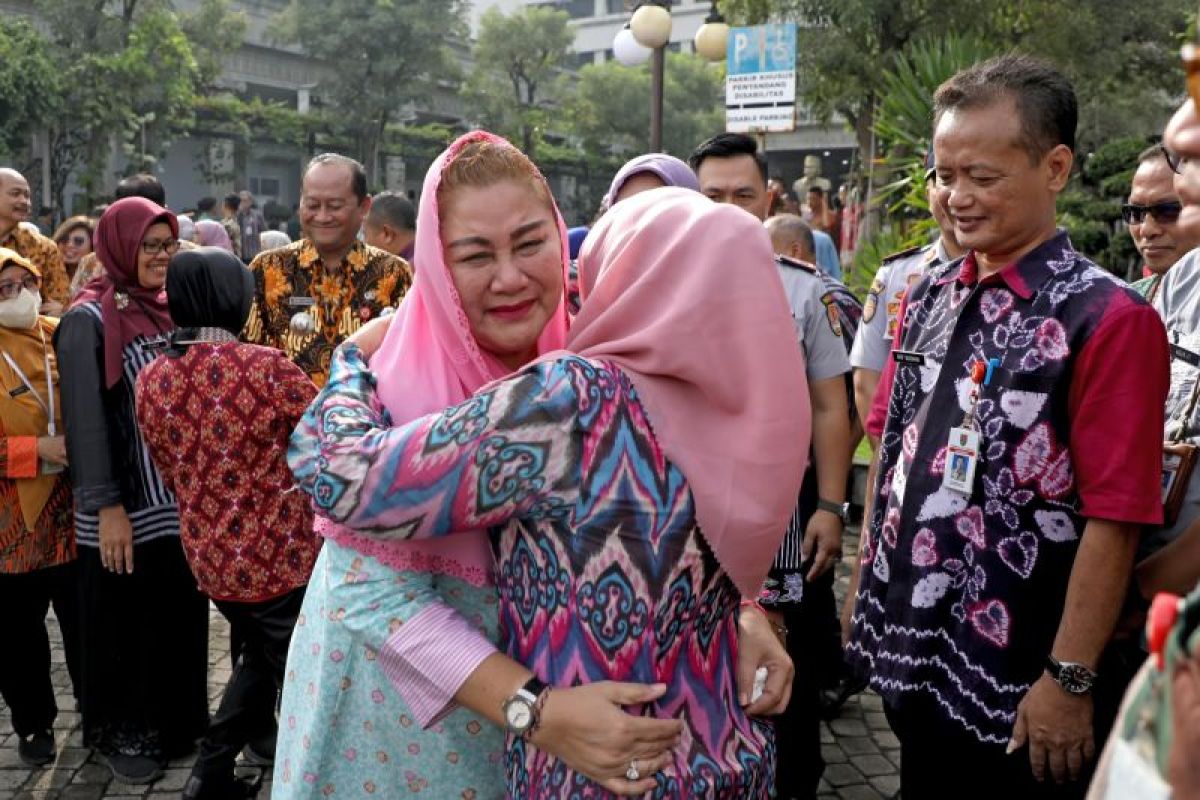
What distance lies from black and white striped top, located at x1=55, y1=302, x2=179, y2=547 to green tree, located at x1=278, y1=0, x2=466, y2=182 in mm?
30754

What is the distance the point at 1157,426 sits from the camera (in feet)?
6.60

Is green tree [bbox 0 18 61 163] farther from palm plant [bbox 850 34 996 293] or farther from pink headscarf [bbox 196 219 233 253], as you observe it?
palm plant [bbox 850 34 996 293]

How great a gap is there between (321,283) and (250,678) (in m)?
1.72

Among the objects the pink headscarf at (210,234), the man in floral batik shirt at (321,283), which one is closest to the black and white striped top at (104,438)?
the man in floral batik shirt at (321,283)

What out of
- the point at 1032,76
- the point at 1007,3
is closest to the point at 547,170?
the point at 1007,3

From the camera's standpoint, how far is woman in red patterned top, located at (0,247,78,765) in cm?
381

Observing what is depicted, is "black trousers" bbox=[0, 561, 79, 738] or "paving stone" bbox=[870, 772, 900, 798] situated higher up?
"black trousers" bbox=[0, 561, 79, 738]

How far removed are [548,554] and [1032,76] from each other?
1434mm

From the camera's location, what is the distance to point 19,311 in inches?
150

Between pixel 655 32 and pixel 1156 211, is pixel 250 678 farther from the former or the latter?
pixel 655 32

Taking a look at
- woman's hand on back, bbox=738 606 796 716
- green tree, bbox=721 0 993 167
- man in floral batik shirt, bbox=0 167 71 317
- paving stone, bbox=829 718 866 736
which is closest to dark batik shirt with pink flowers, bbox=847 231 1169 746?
woman's hand on back, bbox=738 606 796 716

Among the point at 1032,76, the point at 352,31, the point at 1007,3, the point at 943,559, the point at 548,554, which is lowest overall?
the point at 943,559

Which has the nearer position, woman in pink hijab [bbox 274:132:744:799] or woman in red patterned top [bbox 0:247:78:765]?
woman in pink hijab [bbox 274:132:744:799]

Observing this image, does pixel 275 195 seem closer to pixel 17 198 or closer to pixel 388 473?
pixel 17 198
